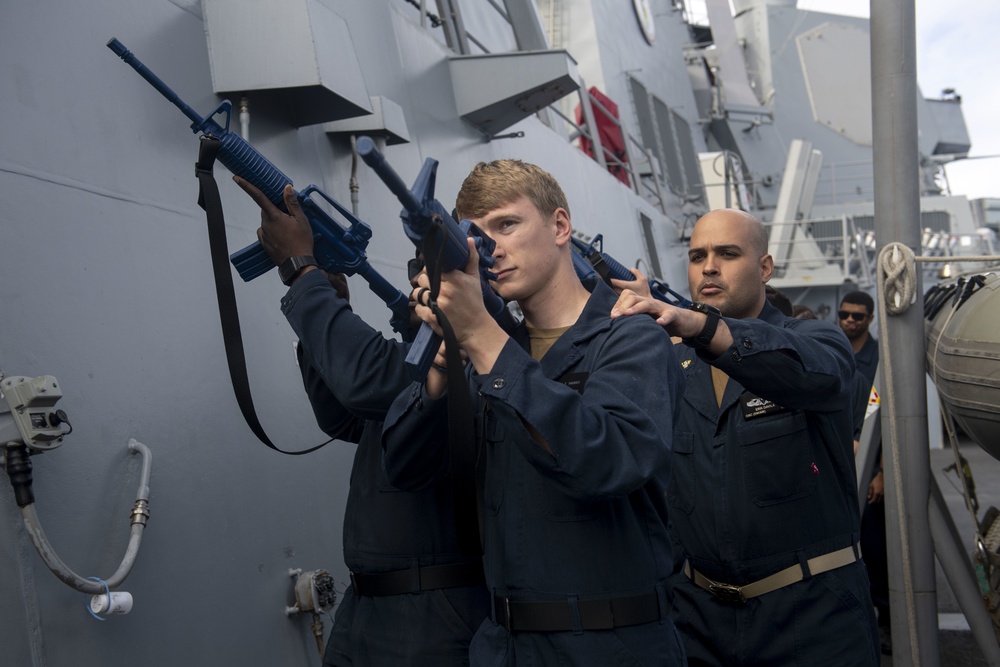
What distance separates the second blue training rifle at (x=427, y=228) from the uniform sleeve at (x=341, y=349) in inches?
16.2

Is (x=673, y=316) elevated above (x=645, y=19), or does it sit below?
below

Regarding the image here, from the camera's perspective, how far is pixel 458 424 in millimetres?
1688

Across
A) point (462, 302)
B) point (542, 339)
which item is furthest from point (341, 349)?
point (462, 302)

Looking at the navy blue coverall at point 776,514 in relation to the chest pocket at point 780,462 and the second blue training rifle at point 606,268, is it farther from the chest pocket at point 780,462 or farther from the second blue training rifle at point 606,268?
the second blue training rifle at point 606,268

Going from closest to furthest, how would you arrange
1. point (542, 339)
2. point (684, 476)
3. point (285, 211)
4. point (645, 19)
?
1. point (542, 339)
2. point (285, 211)
3. point (684, 476)
4. point (645, 19)

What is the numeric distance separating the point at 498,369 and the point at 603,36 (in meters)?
9.82

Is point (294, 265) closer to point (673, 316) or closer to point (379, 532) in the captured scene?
point (379, 532)

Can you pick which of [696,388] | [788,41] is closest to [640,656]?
[696,388]

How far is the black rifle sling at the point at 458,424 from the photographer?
1.50m

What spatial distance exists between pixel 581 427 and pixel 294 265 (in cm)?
83

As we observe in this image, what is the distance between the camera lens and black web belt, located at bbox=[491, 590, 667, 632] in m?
1.66

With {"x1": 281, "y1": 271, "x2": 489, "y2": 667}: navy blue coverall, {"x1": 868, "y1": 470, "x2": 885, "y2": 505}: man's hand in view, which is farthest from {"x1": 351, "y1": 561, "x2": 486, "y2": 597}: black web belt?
{"x1": 868, "y1": 470, "x2": 885, "y2": 505}: man's hand

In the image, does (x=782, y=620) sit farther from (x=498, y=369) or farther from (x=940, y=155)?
(x=940, y=155)

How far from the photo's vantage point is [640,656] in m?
1.64
